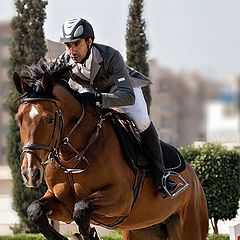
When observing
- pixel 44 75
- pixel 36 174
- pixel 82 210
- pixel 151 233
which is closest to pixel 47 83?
pixel 44 75

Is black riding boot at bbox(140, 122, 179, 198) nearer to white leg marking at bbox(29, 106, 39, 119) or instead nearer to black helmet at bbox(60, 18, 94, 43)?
black helmet at bbox(60, 18, 94, 43)

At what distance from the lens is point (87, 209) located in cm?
527

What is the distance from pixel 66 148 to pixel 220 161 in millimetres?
7686

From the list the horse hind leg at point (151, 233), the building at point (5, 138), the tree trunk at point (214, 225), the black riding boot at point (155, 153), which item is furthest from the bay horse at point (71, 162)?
the tree trunk at point (214, 225)

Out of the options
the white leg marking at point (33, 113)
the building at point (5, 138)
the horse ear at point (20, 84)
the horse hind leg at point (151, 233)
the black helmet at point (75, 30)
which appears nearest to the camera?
the white leg marking at point (33, 113)

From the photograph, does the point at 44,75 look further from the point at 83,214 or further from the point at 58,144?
the point at 83,214

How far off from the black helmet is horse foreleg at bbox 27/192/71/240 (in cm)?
126

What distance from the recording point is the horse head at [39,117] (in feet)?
16.4

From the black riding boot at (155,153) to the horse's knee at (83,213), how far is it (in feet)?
3.16

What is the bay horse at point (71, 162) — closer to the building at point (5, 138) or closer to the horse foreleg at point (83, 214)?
the horse foreleg at point (83, 214)

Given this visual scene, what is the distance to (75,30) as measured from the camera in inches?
217

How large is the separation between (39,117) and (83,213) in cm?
77

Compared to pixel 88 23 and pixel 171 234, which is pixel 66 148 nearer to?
pixel 88 23

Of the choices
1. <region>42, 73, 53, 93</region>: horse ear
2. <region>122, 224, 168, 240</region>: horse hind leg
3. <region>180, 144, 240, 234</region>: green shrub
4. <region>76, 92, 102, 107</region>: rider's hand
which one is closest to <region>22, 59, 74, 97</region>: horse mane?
<region>42, 73, 53, 93</region>: horse ear
